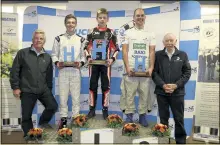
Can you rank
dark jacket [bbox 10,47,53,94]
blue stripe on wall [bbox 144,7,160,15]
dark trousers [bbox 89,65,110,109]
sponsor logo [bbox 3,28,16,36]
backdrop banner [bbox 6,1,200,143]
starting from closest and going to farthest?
dark jacket [bbox 10,47,53,94] → dark trousers [bbox 89,65,110,109] → backdrop banner [bbox 6,1,200,143] → blue stripe on wall [bbox 144,7,160,15] → sponsor logo [bbox 3,28,16,36]

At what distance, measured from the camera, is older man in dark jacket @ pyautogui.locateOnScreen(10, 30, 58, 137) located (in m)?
3.73

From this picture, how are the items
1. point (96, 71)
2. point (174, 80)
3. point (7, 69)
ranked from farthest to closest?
1. point (7, 69)
2. point (96, 71)
3. point (174, 80)

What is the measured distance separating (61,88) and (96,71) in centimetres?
64


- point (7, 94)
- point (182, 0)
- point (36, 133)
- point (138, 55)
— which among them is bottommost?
point (36, 133)

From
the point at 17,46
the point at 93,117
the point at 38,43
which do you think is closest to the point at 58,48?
the point at 38,43

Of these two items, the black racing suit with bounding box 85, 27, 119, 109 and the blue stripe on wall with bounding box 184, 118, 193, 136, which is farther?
the blue stripe on wall with bounding box 184, 118, 193, 136

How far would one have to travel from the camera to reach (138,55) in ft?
13.0

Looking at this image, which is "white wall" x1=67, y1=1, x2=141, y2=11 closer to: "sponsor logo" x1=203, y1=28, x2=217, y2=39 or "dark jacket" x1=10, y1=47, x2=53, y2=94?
"sponsor logo" x1=203, y1=28, x2=217, y2=39

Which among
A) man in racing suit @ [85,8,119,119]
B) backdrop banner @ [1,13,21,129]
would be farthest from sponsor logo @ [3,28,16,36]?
man in racing suit @ [85,8,119,119]

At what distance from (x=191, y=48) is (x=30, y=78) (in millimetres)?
2689

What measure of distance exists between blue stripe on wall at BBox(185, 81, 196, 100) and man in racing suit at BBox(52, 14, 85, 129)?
1.82 meters

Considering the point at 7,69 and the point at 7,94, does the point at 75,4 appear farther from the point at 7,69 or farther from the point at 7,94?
the point at 7,94

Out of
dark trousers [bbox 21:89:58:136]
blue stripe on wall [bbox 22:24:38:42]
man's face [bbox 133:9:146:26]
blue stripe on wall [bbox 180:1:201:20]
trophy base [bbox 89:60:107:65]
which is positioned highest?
blue stripe on wall [bbox 180:1:201:20]

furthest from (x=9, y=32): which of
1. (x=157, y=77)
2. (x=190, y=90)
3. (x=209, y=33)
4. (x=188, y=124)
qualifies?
(x=209, y=33)
